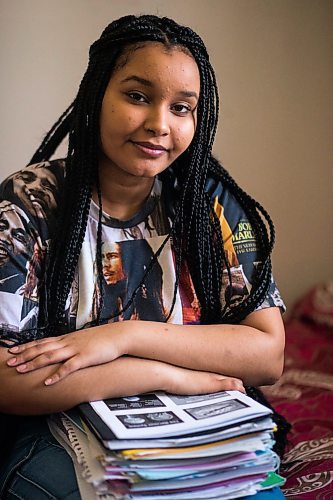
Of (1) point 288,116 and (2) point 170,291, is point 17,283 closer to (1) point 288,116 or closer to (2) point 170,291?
(2) point 170,291

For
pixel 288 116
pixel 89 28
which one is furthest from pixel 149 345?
pixel 288 116

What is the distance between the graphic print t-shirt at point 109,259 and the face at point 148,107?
0.13 meters

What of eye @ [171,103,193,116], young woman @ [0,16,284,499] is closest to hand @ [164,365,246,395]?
young woman @ [0,16,284,499]

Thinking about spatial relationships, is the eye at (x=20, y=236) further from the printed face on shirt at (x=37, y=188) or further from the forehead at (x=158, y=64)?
the forehead at (x=158, y=64)

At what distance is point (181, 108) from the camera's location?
4.10 ft

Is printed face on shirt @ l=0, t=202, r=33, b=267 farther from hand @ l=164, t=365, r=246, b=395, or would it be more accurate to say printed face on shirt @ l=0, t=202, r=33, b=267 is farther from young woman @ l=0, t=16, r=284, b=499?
hand @ l=164, t=365, r=246, b=395

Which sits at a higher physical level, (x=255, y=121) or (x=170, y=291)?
(x=255, y=121)

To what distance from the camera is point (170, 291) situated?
132 centimetres

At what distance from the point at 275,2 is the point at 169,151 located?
3.54 ft

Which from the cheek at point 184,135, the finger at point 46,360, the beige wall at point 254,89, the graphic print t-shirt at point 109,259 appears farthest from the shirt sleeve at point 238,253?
the beige wall at point 254,89

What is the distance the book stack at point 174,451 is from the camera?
3.01 feet

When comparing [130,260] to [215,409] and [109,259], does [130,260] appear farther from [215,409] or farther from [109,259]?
[215,409]

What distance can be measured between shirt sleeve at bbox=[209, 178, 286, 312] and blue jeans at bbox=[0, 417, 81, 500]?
42cm

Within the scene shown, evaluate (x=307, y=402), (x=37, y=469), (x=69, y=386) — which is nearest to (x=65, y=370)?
(x=69, y=386)
